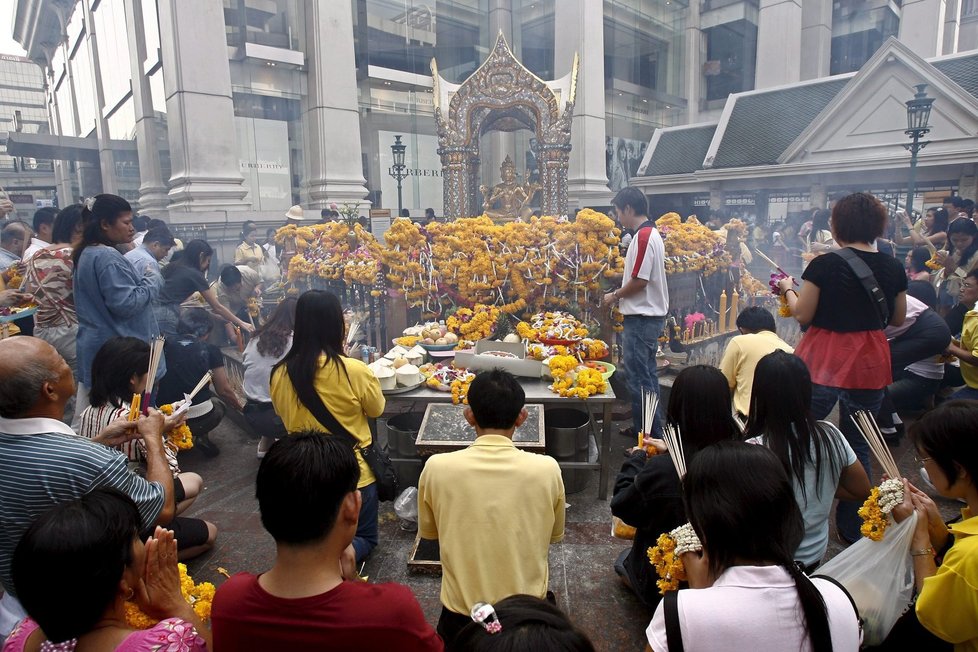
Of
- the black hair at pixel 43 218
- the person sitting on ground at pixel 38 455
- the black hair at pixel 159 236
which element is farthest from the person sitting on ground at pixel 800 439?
the black hair at pixel 43 218

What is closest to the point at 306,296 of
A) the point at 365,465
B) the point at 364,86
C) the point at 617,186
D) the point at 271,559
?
the point at 365,465

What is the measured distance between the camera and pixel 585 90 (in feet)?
55.4

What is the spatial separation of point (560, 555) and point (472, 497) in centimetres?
172

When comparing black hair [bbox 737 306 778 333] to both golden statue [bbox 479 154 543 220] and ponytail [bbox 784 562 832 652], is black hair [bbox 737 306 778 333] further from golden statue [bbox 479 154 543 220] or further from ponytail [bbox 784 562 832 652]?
golden statue [bbox 479 154 543 220]

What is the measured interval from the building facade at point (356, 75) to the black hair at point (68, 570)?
1140cm

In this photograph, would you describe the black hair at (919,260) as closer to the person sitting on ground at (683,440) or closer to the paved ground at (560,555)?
the paved ground at (560,555)

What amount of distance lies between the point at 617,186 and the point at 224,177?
1587 centimetres

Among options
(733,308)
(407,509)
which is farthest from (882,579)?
(733,308)

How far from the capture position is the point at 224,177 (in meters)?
12.2

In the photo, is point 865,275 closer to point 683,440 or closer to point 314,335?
point 683,440

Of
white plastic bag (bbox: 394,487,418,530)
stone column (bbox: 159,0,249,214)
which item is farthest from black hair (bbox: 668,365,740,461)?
stone column (bbox: 159,0,249,214)

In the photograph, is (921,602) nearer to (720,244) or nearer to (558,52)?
(720,244)

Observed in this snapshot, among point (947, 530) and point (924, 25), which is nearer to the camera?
point (947, 530)

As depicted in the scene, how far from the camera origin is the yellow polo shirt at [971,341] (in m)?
4.38
